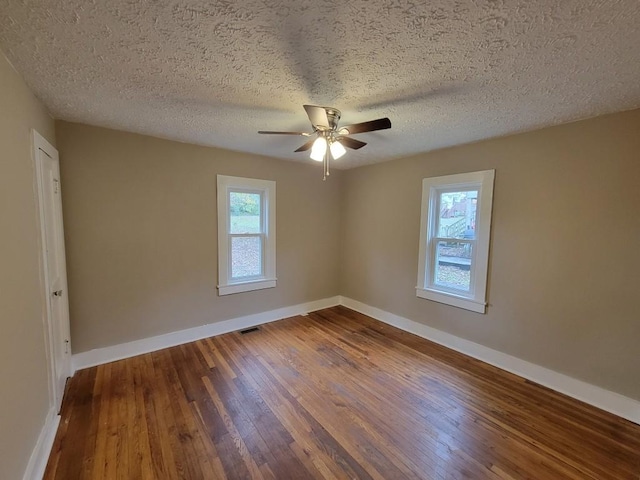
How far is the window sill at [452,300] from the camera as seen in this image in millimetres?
3003

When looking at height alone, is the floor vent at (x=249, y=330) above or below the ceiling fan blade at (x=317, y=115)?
below

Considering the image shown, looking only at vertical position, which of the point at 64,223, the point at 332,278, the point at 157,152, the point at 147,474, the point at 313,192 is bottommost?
the point at 147,474

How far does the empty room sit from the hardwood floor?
0.02 metres

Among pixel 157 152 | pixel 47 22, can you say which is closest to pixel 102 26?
pixel 47 22

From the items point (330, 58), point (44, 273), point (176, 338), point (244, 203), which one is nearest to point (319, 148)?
point (330, 58)

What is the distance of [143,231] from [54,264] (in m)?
0.81

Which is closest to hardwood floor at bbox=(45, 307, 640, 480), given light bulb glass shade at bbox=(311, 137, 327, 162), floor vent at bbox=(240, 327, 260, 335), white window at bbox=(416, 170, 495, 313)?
floor vent at bbox=(240, 327, 260, 335)

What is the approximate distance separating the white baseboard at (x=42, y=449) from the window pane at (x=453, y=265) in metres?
3.72

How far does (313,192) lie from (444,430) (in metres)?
3.30

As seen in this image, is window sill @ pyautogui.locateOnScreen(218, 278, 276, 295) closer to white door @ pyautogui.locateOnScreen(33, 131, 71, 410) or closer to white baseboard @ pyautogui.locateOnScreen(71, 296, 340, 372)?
white baseboard @ pyautogui.locateOnScreen(71, 296, 340, 372)

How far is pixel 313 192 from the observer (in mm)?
4320

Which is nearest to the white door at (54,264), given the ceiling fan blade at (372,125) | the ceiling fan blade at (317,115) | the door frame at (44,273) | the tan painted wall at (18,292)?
the door frame at (44,273)

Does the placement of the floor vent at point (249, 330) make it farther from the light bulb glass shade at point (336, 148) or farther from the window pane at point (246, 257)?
the light bulb glass shade at point (336, 148)

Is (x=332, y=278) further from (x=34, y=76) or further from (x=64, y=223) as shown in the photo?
(x=34, y=76)
